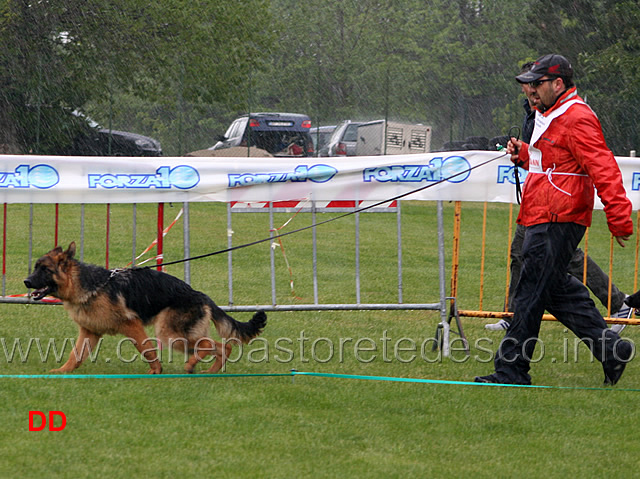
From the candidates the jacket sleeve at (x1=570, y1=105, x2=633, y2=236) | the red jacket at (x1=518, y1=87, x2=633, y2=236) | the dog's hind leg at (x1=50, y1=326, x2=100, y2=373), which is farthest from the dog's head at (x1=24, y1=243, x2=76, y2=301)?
the jacket sleeve at (x1=570, y1=105, x2=633, y2=236)

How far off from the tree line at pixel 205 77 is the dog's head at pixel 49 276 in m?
16.2

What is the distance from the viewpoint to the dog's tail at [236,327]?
553 centimetres

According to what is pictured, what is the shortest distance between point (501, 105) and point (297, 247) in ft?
74.0

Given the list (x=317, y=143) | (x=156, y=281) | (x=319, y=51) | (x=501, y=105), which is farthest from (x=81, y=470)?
(x=319, y=51)

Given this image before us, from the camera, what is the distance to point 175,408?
15.0 ft

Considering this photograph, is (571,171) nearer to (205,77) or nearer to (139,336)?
(139,336)

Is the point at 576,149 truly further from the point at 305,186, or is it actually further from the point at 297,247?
the point at 297,247

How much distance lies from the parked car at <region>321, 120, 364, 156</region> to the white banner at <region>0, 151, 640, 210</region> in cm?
1710

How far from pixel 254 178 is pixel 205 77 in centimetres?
1792

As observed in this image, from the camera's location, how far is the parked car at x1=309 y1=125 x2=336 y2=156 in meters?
23.3

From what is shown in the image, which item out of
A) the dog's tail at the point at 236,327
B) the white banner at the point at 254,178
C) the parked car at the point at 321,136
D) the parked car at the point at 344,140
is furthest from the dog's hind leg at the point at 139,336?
the parked car at the point at 344,140

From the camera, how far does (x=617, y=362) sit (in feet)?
17.4

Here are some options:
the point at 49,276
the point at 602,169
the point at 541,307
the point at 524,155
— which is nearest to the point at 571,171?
the point at 602,169

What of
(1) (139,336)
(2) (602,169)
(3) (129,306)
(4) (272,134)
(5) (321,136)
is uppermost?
(5) (321,136)
